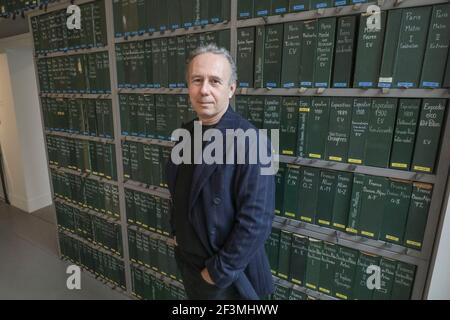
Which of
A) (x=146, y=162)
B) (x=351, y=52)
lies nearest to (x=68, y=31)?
(x=146, y=162)

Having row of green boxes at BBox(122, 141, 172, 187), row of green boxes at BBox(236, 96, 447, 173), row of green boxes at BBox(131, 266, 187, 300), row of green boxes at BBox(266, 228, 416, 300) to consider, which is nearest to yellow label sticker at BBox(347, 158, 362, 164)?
row of green boxes at BBox(236, 96, 447, 173)

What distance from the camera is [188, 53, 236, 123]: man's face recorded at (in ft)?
3.43

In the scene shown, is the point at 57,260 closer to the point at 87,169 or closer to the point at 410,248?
the point at 87,169

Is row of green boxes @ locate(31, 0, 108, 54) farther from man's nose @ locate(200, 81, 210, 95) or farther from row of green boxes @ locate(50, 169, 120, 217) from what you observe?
man's nose @ locate(200, 81, 210, 95)

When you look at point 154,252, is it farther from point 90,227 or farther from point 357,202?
point 357,202

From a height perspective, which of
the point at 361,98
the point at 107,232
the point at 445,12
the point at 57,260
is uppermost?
the point at 445,12

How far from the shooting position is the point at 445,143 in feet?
3.44

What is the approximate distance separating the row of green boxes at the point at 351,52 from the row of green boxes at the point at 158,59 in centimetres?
22

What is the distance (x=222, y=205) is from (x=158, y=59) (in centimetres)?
104

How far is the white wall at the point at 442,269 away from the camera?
3.56ft

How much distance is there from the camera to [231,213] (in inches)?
43.6

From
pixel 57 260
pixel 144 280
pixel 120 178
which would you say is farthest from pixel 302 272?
pixel 57 260

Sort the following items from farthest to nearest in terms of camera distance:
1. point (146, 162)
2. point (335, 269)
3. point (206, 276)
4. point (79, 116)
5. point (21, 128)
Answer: point (21, 128)
point (79, 116)
point (146, 162)
point (335, 269)
point (206, 276)
